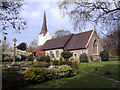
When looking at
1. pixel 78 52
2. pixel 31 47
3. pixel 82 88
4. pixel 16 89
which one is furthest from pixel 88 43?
pixel 31 47

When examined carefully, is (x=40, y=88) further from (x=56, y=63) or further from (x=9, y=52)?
(x=9, y=52)

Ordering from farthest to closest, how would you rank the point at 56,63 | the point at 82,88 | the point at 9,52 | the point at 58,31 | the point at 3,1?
the point at 58,31
the point at 9,52
the point at 56,63
the point at 82,88
the point at 3,1

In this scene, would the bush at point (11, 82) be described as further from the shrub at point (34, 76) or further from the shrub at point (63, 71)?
the shrub at point (63, 71)

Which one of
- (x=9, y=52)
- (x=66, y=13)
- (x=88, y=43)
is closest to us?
(x=66, y=13)

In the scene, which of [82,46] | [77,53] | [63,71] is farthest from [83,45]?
[63,71]

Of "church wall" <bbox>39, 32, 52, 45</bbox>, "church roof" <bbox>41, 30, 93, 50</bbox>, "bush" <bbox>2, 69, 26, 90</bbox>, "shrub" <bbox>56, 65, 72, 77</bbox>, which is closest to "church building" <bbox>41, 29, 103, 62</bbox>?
"church roof" <bbox>41, 30, 93, 50</bbox>

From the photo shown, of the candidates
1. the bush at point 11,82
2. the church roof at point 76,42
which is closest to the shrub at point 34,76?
the bush at point 11,82

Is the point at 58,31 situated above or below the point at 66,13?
above

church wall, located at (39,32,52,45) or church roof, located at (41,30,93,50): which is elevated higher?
church wall, located at (39,32,52,45)

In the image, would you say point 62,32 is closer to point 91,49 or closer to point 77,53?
point 77,53

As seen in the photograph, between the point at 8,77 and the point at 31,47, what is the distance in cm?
5489

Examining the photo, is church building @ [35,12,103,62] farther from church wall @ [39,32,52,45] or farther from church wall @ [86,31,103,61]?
church wall @ [39,32,52,45]

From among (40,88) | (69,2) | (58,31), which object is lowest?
(40,88)

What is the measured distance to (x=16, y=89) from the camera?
Answer: 739cm
